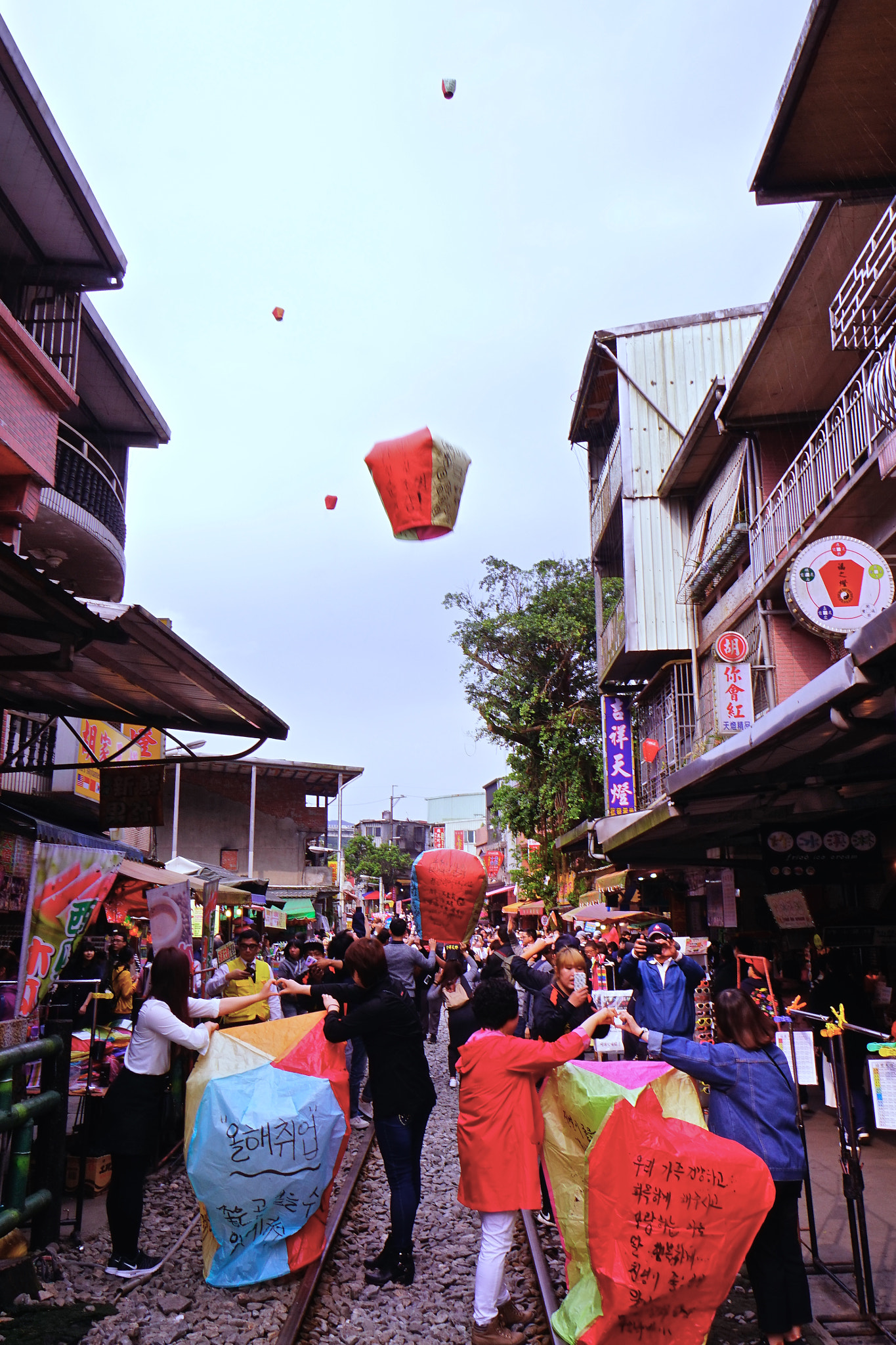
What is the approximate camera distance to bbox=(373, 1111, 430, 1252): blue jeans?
502 cm

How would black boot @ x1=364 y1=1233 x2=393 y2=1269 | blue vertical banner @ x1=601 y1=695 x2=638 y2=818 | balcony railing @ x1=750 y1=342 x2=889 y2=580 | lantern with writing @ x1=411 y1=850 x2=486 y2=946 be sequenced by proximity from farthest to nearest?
blue vertical banner @ x1=601 y1=695 x2=638 y2=818, balcony railing @ x1=750 y1=342 x2=889 y2=580, lantern with writing @ x1=411 y1=850 x2=486 y2=946, black boot @ x1=364 y1=1233 x2=393 y2=1269

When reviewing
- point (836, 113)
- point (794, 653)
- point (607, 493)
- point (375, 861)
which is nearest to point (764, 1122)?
point (836, 113)

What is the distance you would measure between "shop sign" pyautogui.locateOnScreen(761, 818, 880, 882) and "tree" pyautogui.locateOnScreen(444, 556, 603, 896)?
614 inches

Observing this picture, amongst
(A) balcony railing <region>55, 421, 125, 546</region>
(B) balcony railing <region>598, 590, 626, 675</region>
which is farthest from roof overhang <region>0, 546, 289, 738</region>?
(B) balcony railing <region>598, 590, 626, 675</region>

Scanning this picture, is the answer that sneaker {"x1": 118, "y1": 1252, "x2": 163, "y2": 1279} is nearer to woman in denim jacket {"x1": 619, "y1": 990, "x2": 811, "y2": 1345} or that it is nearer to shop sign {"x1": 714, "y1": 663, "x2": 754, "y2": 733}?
woman in denim jacket {"x1": 619, "y1": 990, "x2": 811, "y2": 1345}

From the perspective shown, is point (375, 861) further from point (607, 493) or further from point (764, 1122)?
point (764, 1122)

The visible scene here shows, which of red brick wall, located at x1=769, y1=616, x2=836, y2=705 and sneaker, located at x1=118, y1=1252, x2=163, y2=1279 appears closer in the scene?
sneaker, located at x1=118, y1=1252, x2=163, y2=1279

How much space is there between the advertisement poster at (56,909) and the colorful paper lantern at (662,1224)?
4.08 meters

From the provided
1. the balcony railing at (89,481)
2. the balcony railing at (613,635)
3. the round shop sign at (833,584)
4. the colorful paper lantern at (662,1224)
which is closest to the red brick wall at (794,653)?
the round shop sign at (833,584)

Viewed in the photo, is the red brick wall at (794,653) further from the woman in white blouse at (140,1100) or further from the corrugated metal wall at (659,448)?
the woman in white blouse at (140,1100)

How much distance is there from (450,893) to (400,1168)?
4.43 metres

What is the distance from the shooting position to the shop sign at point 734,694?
46.1 ft

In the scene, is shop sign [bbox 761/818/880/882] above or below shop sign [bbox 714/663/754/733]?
below

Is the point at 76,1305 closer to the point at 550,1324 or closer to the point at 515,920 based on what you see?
the point at 550,1324
